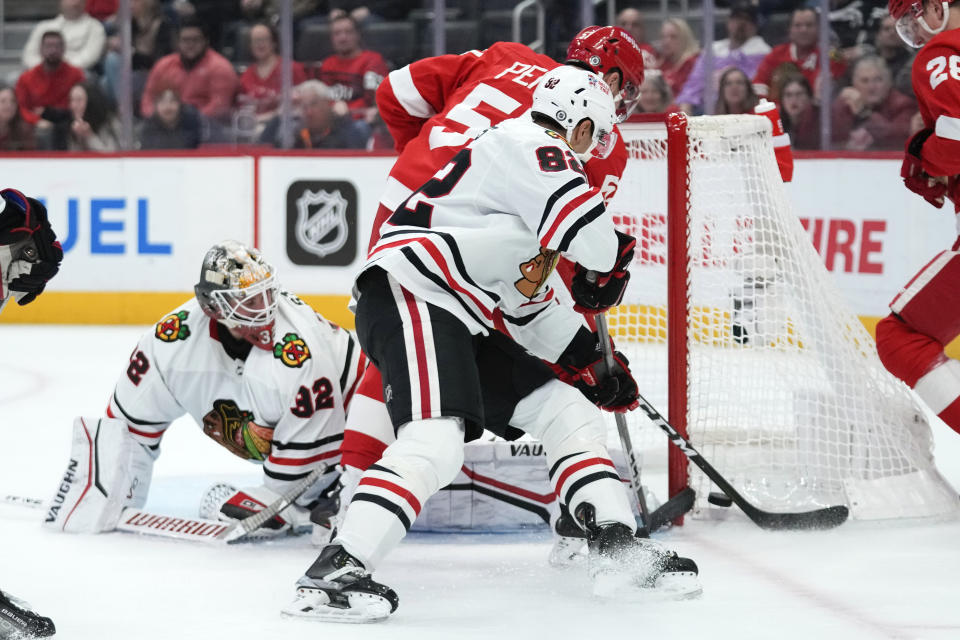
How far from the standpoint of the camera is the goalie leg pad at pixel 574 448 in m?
2.46

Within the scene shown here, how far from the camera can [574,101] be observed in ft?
8.23

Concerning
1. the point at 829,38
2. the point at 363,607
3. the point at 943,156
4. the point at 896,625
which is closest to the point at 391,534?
the point at 363,607

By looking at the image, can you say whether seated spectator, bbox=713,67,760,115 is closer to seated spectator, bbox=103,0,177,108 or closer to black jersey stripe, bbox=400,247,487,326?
seated spectator, bbox=103,0,177,108

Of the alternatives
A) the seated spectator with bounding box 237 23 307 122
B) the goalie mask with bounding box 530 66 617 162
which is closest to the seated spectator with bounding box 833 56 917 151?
the seated spectator with bounding box 237 23 307 122

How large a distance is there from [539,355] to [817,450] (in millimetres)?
818

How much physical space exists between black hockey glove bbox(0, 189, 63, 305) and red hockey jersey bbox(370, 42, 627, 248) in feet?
2.62

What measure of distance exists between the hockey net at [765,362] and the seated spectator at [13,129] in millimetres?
4359

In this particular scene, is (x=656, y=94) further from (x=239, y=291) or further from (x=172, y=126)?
(x=239, y=291)

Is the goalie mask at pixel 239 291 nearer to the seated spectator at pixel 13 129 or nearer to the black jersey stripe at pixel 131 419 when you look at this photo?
the black jersey stripe at pixel 131 419

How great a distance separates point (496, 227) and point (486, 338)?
0.89 ft

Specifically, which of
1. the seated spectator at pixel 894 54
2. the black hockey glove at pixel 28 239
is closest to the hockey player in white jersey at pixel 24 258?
the black hockey glove at pixel 28 239

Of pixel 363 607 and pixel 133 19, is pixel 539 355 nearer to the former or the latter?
pixel 363 607

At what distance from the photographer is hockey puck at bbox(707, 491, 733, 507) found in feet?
10.2

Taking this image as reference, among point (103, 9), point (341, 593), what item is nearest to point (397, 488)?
point (341, 593)
